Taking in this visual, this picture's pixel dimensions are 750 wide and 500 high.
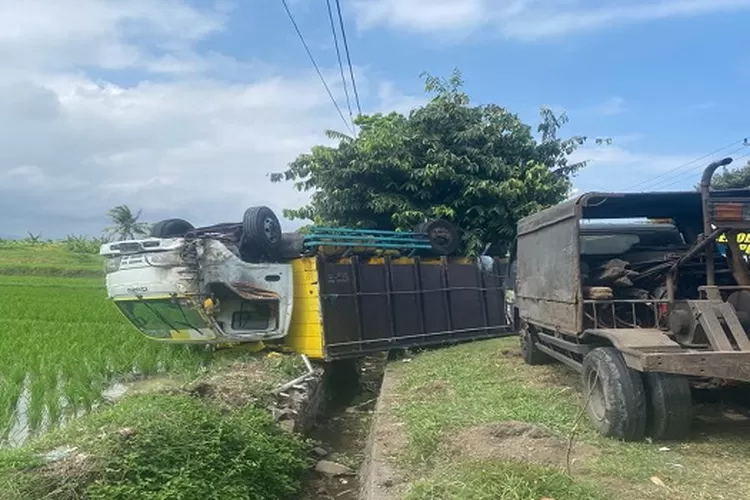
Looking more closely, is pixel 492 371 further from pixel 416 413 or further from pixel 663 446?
pixel 663 446

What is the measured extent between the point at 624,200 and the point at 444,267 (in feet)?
16.4

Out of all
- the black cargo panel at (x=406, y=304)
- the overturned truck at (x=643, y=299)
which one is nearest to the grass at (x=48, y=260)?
the black cargo panel at (x=406, y=304)

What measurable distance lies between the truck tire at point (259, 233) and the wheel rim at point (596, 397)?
198 inches

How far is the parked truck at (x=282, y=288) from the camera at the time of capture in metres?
8.20

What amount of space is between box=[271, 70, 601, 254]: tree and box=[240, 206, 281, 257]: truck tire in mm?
4363

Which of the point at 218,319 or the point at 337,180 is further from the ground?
the point at 337,180

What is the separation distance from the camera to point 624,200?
633 centimetres

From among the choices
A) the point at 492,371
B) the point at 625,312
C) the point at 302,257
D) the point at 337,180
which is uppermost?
the point at 337,180

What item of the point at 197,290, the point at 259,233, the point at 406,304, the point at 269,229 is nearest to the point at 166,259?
the point at 197,290

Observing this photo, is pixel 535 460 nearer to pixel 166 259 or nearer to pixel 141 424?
pixel 141 424

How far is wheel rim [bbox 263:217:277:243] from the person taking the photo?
901 cm

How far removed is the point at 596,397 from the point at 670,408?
677 mm

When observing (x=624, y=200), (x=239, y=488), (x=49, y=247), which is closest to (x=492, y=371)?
(x=624, y=200)

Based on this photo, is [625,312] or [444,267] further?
[444,267]
